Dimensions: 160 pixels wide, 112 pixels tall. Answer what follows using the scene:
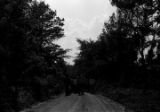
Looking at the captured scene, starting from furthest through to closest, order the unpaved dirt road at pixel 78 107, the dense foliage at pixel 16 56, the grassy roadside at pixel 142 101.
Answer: the dense foliage at pixel 16 56
the grassy roadside at pixel 142 101
the unpaved dirt road at pixel 78 107

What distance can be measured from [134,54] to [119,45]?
3378mm

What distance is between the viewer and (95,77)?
234 ft

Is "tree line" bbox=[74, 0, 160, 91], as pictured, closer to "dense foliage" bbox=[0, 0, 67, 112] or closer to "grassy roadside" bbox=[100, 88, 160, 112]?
"grassy roadside" bbox=[100, 88, 160, 112]

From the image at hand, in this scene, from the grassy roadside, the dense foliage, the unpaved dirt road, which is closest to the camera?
the unpaved dirt road

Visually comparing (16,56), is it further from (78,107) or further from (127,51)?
(127,51)

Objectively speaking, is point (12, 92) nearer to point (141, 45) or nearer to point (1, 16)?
point (1, 16)

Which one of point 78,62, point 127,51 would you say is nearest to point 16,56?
point 127,51

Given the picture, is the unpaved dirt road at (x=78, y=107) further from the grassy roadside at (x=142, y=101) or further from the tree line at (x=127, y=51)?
the tree line at (x=127, y=51)

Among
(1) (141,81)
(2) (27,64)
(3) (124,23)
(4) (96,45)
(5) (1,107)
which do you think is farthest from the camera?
(4) (96,45)

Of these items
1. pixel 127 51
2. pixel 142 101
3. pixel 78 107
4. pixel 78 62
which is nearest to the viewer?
pixel 78 107

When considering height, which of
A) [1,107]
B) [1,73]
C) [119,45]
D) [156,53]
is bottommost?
[1,107]

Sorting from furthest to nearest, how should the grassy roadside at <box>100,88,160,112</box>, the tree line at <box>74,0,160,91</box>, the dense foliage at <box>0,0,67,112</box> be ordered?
the tree line at <box>74,0,160,91</box>
the dense foliage at <box>0,0,67,112</box>
the grassy roadside at <box>100,88,160,112</box>

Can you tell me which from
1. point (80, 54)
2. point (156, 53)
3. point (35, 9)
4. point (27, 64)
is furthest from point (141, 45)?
point (80, 54)

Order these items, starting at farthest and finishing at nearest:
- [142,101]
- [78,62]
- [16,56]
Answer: [78,62] < [142,101] < [16,56]
